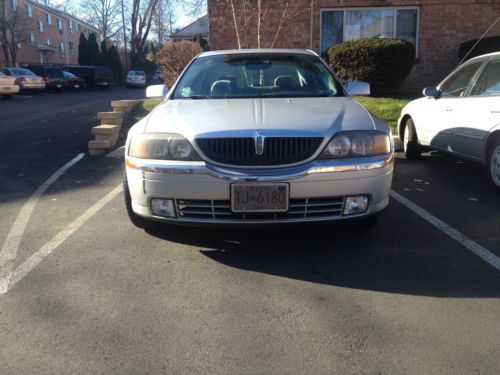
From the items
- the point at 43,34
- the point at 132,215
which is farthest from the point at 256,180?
the point at 43,34

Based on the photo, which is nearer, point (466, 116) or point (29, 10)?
point (466, 116)

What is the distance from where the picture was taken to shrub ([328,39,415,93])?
461 inches

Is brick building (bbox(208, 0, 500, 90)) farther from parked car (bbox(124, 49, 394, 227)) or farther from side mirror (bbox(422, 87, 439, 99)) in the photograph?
parked car (bbox(124, 49, 394, 227))

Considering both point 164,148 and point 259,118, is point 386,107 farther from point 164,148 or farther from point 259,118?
point 164,148

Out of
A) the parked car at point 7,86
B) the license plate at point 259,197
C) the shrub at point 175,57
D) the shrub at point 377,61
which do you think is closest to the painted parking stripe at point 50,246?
the license plate at point 259,197

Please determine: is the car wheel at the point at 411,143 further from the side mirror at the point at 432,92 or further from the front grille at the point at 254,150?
the front grille at the point at 254,150

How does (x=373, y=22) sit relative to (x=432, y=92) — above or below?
above

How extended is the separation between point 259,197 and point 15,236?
229 cm

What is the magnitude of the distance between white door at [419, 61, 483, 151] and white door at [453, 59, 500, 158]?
0.13m

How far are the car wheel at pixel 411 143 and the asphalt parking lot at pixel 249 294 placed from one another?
2.20m

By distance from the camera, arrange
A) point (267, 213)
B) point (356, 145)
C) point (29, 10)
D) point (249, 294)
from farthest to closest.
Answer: point (29, 10), point (356, 145), point (267, 213), point (249, 294)

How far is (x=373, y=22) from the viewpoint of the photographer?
1434 cm

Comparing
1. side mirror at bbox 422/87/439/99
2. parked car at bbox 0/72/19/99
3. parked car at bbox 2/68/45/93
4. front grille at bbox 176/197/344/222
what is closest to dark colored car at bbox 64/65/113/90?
parked car at bbox 2/68/45/93

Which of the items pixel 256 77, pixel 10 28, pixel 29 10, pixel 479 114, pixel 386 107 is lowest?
pixel 386 107
